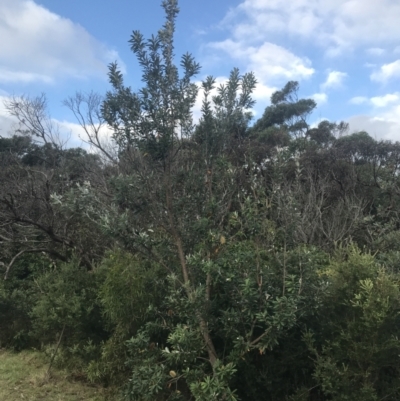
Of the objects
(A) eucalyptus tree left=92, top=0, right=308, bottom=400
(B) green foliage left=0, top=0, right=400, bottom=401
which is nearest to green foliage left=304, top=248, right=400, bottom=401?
(B) green foliage left=0, top=0, right=400, bottom=401

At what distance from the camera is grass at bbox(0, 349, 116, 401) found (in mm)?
5617

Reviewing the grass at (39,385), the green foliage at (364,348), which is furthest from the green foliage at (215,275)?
the grass at (39,385)

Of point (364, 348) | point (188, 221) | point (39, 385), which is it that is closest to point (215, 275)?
point (188, 221)

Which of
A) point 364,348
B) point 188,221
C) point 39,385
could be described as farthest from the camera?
point 39,385

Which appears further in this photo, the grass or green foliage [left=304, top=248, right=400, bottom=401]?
the grass

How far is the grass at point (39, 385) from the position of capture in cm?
562

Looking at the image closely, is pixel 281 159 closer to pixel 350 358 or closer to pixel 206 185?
pixel 206 185

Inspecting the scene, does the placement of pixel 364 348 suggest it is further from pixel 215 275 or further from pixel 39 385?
pixel 39 385

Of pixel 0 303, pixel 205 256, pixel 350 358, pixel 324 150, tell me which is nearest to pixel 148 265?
Result: pixel 205 256

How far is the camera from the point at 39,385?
602 cm

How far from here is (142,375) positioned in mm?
4012

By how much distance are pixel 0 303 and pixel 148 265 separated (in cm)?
401

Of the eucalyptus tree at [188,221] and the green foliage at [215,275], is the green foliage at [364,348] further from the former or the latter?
the eucalyptus tree at [188,221]

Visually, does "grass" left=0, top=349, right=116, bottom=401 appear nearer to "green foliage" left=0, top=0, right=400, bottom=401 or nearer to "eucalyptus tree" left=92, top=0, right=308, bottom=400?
"green foliage" left=0, top=0, right=400, bottom=401
